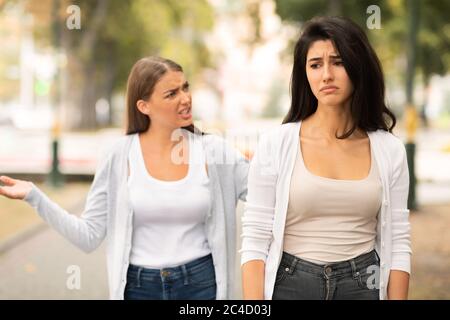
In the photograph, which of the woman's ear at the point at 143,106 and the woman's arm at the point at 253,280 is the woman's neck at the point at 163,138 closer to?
the woman's ear at the point at 143,106

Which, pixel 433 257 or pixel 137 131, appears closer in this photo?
pixel 137 131

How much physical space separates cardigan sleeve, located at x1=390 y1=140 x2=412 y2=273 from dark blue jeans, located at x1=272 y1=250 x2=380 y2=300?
88mm

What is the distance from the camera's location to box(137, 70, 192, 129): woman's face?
3.09m

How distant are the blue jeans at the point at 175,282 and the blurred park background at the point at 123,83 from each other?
634 mm

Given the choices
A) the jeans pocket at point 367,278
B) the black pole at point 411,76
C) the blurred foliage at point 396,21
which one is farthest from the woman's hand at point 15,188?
the blurred foliage at point 396,21

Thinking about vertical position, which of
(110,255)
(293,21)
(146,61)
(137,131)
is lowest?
(110,255)

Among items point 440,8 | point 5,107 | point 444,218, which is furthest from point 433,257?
point 5,107

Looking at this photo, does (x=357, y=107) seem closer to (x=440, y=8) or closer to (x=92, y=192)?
(x=92, y=192)

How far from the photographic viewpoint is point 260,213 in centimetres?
235

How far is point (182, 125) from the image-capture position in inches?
122

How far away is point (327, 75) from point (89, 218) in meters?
1.34

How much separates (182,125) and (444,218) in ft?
25.7

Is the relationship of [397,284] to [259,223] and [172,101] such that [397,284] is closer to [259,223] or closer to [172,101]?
[259,223]

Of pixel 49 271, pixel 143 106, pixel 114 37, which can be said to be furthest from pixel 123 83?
pixel 143 106
